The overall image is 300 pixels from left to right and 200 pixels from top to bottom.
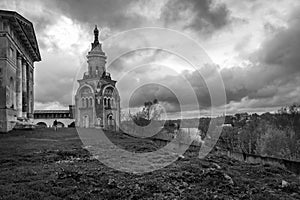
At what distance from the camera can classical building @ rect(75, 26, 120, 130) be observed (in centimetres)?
6531

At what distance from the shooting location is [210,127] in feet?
160

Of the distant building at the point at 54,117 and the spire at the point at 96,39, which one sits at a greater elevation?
the spire at the point at 96,39

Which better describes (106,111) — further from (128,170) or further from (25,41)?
(128,170)

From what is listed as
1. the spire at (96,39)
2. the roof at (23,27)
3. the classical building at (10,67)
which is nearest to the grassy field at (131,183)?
the classical building at (10,67)

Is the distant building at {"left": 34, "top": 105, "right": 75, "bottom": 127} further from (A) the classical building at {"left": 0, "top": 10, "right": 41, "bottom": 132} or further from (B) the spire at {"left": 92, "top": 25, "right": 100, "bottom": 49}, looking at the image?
(A) the classical building at {"left": 0, "top": 10, "right": 41, "bottom": 132}

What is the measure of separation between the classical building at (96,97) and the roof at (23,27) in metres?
15.0

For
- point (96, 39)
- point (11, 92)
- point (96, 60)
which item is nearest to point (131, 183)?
point (11, 92)

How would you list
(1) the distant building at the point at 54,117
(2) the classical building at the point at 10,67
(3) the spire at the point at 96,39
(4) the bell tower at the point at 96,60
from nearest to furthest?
1. (2) the classical building at the point at 10,67
2. (1) the distant building at the point at 54,117
3. (4) the bell tower at the point at 96,60
4. (3) the spire at the point at 96,39

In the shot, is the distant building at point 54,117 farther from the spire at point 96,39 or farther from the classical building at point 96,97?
the spire at point 96,39

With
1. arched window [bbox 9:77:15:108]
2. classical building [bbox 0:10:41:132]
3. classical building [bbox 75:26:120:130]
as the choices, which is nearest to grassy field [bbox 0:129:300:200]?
classical building [bbox 0:10:41:132]

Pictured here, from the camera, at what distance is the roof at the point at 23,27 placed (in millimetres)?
31281

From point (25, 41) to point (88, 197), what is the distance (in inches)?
1519

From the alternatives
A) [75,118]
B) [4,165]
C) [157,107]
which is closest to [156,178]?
[4,165]

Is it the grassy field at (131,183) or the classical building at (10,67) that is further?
the classical building at (10,67)
